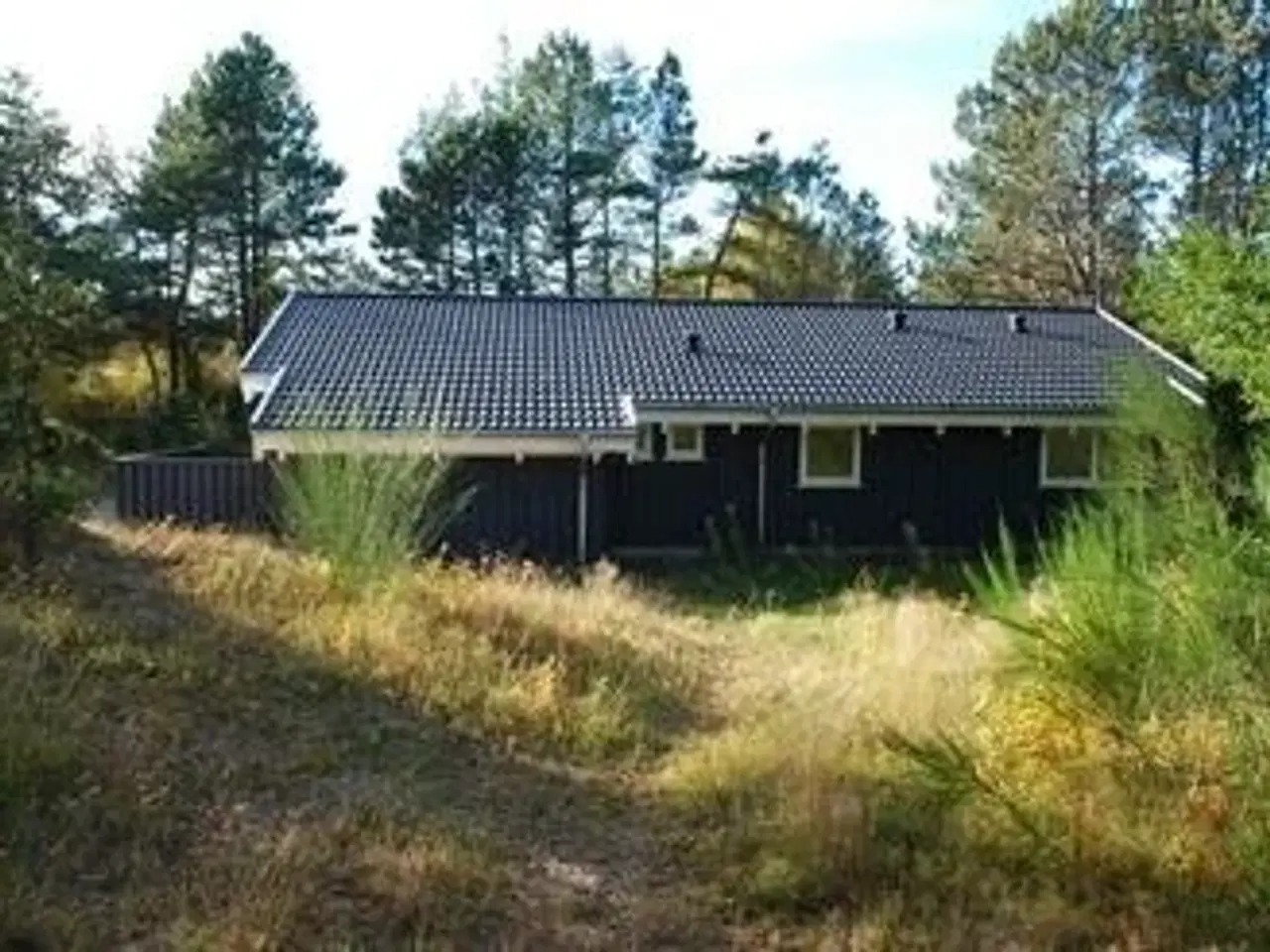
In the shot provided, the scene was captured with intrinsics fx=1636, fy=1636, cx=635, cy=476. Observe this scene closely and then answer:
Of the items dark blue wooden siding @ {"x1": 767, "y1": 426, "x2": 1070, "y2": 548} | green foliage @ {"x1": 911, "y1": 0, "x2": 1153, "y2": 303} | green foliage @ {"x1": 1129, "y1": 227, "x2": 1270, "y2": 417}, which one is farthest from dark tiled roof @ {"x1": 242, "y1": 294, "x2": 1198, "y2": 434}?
green foliage @ {"x1": 911, "y1": 0, "x2": 1153, "y2": 303}

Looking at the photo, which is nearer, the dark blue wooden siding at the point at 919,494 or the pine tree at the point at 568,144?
the dark blue wooden siding at the point at 919,494

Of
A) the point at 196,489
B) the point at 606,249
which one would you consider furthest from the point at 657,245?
the point at 196,489

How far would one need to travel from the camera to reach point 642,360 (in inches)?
942

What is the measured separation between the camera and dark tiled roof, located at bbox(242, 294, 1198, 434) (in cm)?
2183

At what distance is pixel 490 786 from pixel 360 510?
482 cm

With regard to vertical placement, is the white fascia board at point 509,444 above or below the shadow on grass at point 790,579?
above

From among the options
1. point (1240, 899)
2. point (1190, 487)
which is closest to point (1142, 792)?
point (1240, 899)

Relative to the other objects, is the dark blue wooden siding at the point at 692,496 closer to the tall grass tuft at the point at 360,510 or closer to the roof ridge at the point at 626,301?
the roof ridge at the point at 626,301

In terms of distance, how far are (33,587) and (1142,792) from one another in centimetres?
798

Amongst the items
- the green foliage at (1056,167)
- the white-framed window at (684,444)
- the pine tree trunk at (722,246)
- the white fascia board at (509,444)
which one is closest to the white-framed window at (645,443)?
the white-framed window at (684,444)

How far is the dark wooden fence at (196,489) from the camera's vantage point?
68.9 ft

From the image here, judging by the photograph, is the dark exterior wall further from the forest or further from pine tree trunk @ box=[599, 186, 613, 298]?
pine tree trunk @ box=[599, 186, 613, 298]

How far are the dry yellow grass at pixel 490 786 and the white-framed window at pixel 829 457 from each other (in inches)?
402

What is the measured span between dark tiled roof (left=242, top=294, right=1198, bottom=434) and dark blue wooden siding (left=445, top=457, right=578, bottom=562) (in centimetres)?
54
